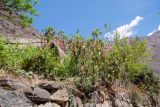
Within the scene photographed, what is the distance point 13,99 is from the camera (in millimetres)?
9477

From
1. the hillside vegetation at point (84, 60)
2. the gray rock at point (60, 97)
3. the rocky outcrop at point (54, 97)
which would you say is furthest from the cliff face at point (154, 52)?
the gray rock at point (60, 97)

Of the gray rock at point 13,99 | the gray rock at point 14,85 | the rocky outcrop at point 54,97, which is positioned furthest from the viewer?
the gray rock at point 14,85

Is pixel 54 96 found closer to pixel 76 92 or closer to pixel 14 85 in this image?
pixel 76 92

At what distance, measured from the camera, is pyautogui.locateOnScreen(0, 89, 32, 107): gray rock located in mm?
9242

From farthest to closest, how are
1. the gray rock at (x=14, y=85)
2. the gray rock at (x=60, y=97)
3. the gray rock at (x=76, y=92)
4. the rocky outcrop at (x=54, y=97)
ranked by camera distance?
the gray rock at (x=76, y=92) < the gray rock at (x=60, y=97) < the gray rock at (x=14, y=85) < the rocky outcrop at (x=54, y=97)

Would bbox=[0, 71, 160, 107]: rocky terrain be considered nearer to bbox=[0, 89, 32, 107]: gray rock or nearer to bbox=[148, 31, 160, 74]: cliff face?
bbox=[0, 89, 32, 107]: gray rock

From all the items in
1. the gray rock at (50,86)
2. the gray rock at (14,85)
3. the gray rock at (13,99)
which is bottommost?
the gray rock at (13,99)

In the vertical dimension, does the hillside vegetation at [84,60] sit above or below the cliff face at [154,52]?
below

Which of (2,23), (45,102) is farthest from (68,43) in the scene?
(2,23)

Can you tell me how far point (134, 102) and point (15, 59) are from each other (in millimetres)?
4921

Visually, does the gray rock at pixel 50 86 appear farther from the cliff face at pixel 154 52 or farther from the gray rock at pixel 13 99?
the cliff face at pixel 154 52

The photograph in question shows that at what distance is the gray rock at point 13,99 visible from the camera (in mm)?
9242

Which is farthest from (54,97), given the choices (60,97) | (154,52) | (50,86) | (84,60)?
(154,52)

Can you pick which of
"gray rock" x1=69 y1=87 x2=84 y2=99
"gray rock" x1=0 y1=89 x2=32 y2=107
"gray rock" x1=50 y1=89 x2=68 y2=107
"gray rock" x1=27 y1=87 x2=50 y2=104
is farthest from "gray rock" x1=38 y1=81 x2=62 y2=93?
"gray rock" x1=0 y1=89 x2=32 y2=107
